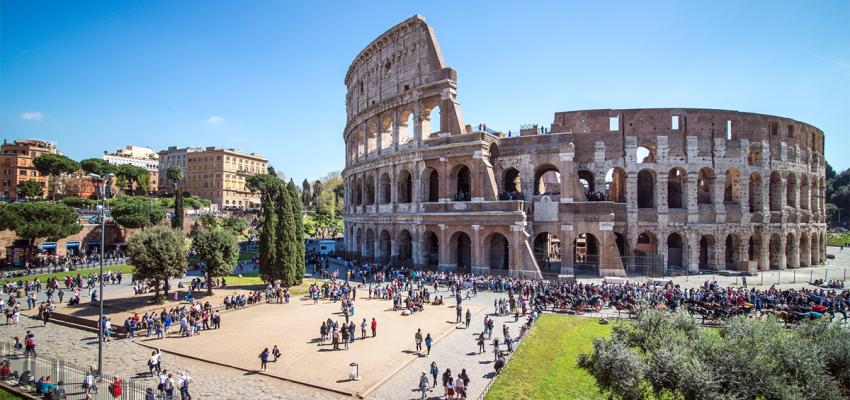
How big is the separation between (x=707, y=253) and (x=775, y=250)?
7.71 meters

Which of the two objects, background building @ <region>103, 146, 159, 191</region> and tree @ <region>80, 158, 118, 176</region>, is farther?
background building @ <region>103, 146, 159, 191</region>

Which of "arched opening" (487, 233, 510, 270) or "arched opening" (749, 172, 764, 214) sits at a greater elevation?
"arched opening" (749, 172, 764, 214)

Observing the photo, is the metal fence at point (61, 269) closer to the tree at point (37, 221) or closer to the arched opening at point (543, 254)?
the tree at point (37, 221)

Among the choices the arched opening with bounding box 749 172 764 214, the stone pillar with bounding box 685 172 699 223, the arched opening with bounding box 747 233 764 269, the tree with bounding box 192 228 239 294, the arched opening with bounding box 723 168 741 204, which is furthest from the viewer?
the arched opening with bounding box 749 172 764 214

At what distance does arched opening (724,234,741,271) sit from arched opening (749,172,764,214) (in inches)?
134

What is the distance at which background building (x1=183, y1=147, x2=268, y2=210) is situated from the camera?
97.1 m

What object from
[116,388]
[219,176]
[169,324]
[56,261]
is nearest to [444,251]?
[169,324]

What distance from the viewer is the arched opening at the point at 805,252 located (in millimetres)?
41656

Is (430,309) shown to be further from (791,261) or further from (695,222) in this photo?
(791,261)

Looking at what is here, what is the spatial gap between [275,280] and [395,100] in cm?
1928

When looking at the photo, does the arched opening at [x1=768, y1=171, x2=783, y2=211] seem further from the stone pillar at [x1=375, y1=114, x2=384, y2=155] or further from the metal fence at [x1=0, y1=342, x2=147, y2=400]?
the metal fence at [x1=0, y1=342, x2=147, y2=400]

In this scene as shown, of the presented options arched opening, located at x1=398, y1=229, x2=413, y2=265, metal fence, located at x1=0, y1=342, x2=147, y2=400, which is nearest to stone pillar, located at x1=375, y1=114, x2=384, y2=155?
arched opening, located at x1=398, y1=229, x2=413, y2=265

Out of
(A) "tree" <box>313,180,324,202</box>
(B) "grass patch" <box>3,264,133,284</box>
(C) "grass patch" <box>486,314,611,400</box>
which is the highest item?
(A) "tree" <box>313,180,324,202</box>

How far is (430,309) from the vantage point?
81.1 ft
